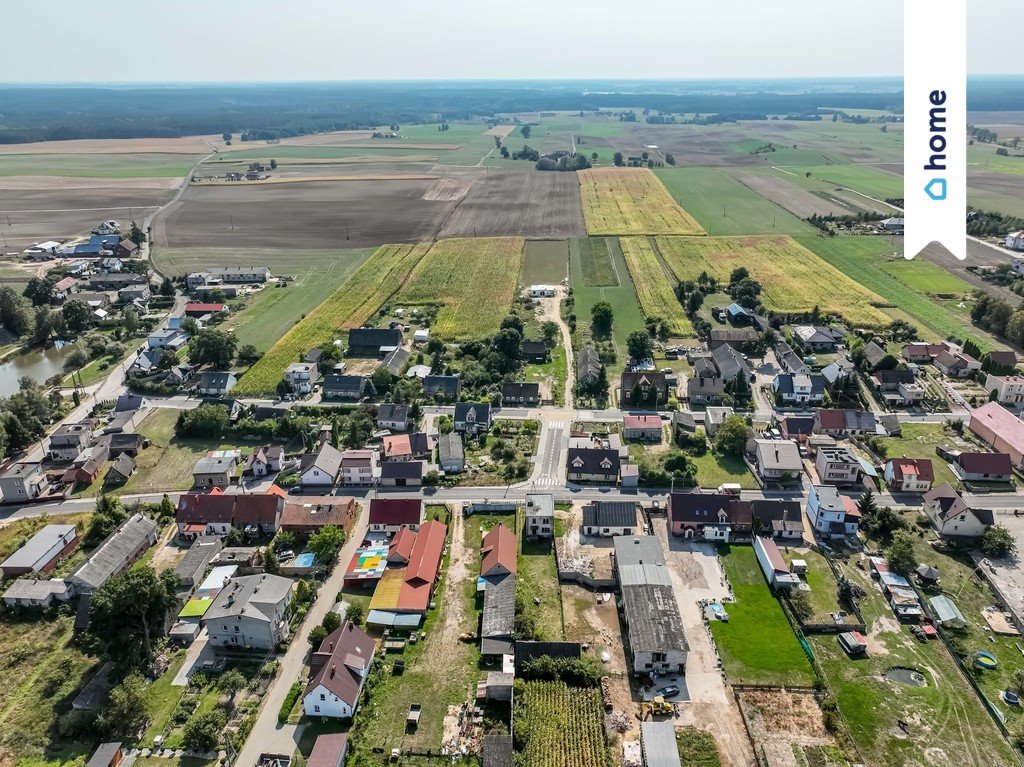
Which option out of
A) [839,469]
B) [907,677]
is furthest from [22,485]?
[839,469]

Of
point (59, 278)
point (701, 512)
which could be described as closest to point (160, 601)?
point (701, 512)

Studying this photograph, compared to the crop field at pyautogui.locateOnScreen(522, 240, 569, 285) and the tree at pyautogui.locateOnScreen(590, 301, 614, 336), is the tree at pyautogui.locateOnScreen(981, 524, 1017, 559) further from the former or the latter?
the crop field at pyautogui.locateOnScreen(522, 240, 569, 285)

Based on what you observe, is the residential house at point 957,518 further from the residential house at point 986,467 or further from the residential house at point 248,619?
the residential house at point 248,619

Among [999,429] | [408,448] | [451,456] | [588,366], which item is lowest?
[999,429]

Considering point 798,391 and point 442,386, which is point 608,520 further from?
point 798,391

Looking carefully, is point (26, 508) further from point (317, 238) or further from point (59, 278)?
point (317, 238)
